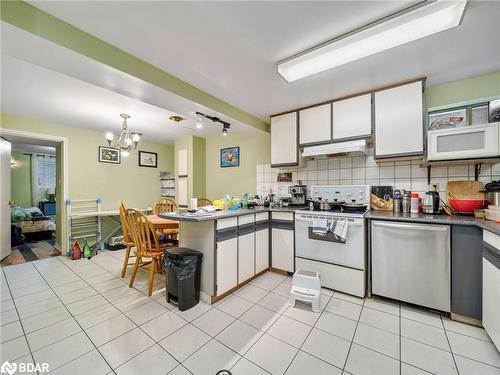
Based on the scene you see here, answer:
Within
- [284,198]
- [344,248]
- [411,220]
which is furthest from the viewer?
[284,198]

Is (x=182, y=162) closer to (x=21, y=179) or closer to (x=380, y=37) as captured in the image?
(x=380, y=37)

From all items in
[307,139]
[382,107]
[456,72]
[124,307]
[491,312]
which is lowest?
[124,307]

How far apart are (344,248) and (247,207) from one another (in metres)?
1.39

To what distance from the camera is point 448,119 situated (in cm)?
211

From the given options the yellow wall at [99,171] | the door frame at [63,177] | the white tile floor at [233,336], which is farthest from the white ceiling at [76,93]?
the white tile floor at [233,336]

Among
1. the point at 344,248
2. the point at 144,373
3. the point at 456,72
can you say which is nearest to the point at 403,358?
the point at 344,248

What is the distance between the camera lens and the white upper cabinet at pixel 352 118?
8.24 feet

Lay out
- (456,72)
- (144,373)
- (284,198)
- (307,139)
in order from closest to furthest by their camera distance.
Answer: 1. (144,373)
2. (456,72)
3. (307,139)
4. (284,198)

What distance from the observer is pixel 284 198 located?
3162 millimetres

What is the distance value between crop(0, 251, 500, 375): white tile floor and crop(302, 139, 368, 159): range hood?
169 cm

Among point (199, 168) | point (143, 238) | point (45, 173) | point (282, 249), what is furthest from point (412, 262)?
point (45, 173)

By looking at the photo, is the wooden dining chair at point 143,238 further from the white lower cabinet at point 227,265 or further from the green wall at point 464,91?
the green wall at point 464,91

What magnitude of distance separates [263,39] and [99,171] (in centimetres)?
409

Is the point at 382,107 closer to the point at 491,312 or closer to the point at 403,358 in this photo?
the point at 491,312
